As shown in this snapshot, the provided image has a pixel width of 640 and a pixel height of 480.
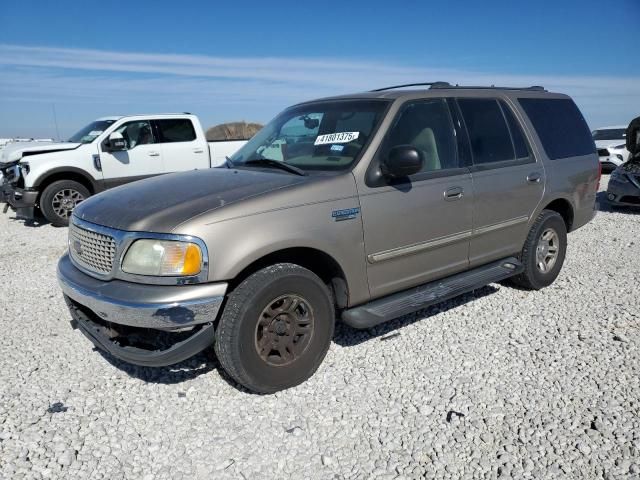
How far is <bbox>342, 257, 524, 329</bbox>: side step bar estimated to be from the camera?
3.54m

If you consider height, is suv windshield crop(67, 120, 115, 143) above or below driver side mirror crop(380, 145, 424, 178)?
above

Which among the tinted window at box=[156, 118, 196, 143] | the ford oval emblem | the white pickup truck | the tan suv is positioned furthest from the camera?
the tinted window at box=[156, 118, 196, 143]

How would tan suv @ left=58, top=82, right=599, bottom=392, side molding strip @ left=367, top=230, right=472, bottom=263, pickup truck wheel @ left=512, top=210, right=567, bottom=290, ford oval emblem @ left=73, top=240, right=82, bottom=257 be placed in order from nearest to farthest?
tan suv @ left=58, top=82, right=599, bottom=392 < ford oval emblem @ left=73, top=240, right=82, bottom=257 < side molding strip @ left=367, top=230, right=472, bottom=263 < pickup truck wheel @ left=512, top=210, right=567, bottom=290

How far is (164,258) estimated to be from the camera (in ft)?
9.53

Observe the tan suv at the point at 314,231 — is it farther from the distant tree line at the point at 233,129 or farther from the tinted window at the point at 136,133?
the distant tree line at the point at 233,129

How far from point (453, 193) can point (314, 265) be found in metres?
1.31

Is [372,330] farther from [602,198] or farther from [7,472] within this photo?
[602,198]

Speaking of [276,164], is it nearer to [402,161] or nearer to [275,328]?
[402,161]

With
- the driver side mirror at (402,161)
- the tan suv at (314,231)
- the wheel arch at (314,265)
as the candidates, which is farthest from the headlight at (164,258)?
the driver side mirror at (402,161)

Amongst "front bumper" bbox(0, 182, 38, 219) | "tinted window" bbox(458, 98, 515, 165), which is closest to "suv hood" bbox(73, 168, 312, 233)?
"tinted window" bbox(458, 98, 515, 165)

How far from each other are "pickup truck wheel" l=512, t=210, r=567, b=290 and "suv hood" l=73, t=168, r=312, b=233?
2659mm

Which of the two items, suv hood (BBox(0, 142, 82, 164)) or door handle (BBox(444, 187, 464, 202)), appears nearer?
door handle (BBox(444, 187, 464, 202))

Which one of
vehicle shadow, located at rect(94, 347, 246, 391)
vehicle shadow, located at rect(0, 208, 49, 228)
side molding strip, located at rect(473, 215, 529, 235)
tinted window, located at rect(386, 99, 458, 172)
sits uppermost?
tinted window, located at rect(386, 99, 458, 172)

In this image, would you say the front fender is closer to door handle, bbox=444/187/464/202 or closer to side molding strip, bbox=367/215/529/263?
side molding strip, bbox=367/215/529/263
